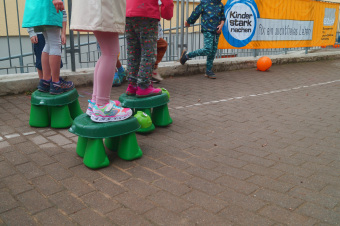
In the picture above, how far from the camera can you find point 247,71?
29.1 ft

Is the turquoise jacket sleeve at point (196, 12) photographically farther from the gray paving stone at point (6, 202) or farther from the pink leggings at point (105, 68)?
the gray paving stone at point (6, 202)

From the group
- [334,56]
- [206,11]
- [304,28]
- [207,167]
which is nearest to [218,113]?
[207,167]

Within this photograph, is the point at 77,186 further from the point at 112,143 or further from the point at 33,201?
the point at 112,143

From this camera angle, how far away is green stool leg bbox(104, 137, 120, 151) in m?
3.28

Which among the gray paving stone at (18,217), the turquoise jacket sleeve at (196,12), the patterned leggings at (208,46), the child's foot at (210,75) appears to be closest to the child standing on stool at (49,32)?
the gray paving stone at (18,217)

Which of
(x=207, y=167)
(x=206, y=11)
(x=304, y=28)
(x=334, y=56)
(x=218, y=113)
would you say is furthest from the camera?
(x=334, y=56)

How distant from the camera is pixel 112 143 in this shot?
331cm

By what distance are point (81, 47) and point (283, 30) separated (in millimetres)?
6300

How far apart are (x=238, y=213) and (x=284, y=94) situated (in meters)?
4.41

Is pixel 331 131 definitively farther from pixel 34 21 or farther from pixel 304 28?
pixel 304 28

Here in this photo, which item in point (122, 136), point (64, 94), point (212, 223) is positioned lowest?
point (212, 223)

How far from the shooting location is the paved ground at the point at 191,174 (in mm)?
2262

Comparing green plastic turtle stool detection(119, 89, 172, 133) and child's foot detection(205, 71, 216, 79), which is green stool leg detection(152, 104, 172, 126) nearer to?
green plastic turtle stool detection(119, 89, 172, 133)

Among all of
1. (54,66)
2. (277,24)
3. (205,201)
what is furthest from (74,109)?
(277,24)
